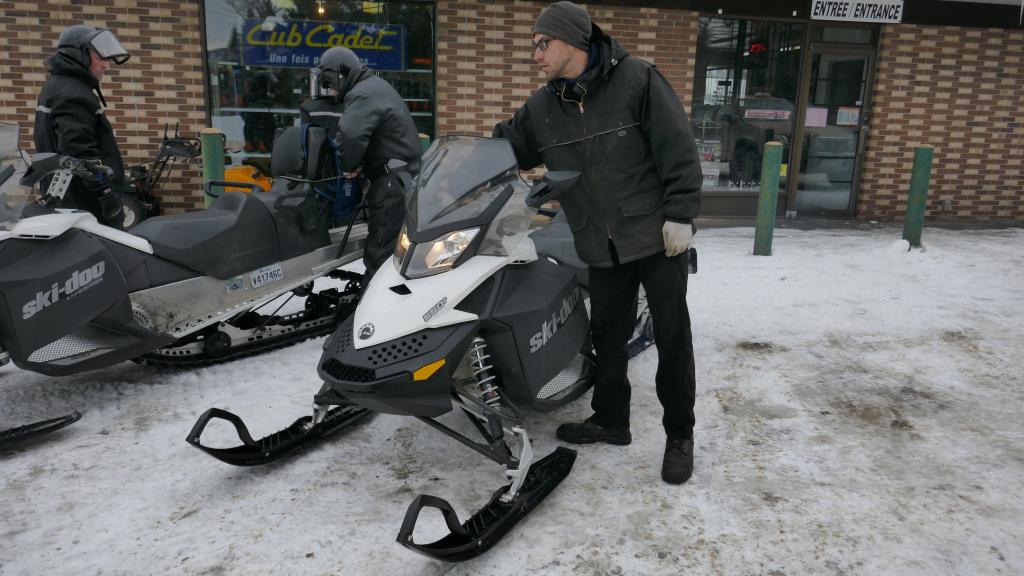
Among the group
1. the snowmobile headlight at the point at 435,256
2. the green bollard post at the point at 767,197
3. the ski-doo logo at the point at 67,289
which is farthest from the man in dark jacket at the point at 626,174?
the green bollard post at the point at 767,197

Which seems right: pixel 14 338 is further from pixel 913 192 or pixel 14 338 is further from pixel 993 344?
pixel 913 192

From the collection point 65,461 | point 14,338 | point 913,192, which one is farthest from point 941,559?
point 913,192

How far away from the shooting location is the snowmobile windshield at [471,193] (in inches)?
108

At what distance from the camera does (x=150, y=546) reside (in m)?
2.47

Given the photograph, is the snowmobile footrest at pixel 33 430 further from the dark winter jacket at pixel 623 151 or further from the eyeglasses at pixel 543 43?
the eyeglasses at pixel 543 43

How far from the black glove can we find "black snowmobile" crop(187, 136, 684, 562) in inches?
75.1

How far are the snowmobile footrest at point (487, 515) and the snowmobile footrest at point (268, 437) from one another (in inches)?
29.7

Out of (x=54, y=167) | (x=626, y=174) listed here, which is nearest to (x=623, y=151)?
(x=626, y=174)

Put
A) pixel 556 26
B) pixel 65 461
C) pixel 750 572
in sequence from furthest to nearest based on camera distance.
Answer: pixel 65 461 → pixel 556 26 → pixel 750 572

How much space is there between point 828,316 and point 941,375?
3.83ft

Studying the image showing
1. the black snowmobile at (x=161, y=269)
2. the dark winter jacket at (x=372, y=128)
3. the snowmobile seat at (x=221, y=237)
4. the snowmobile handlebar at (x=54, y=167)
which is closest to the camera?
the black snowmobile at (x=161, y=269)

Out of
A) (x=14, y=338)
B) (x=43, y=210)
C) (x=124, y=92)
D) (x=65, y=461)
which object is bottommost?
(x=65, y=461)

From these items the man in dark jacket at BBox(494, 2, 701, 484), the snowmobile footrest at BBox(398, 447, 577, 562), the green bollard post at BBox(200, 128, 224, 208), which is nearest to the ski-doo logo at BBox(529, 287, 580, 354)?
the man in dark jacket at BBox(494, 2, 701, 484)

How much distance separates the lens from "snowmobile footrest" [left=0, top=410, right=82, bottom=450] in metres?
3.09
